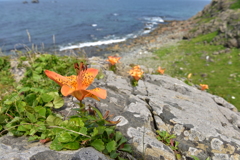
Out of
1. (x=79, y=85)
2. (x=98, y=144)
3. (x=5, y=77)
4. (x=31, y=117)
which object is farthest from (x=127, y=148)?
(x=5, y=77)

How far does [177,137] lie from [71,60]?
425cm

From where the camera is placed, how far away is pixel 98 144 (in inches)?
93.4

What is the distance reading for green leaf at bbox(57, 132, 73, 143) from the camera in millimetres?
2278

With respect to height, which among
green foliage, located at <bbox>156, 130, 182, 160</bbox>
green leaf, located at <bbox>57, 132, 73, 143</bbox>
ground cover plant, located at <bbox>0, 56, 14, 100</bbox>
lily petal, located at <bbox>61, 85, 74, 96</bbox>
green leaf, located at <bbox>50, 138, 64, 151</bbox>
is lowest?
green foliage, located at <bbox>156, 130, 182, 160</bbox>

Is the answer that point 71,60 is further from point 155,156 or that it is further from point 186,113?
point 155,156

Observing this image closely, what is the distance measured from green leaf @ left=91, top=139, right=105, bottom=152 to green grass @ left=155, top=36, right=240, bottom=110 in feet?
35.0

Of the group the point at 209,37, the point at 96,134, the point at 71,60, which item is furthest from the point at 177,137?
the point at 209,37

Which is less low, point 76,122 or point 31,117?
point 76,122

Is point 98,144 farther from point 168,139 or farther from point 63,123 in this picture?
point 168,139

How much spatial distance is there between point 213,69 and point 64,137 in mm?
17072

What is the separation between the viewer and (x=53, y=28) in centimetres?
4725

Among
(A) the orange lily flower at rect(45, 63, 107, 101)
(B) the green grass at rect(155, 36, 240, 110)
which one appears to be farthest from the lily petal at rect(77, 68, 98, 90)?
(B) the green grass at rect(155, 36, 240, 110)

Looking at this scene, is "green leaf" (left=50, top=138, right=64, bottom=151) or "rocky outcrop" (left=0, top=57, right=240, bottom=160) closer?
"green leaf" (left=50, top=138, right=64, bottom=151)

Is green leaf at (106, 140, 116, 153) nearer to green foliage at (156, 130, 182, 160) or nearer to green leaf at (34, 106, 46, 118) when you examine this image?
green foliage at (156, 130, 182, 160)
